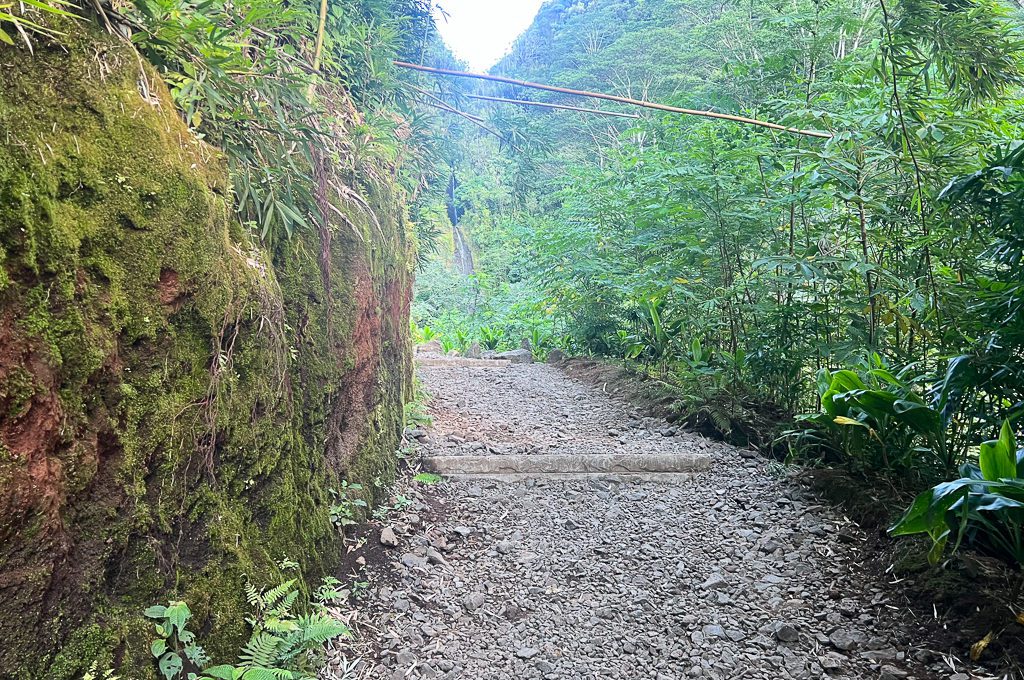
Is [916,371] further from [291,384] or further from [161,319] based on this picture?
[161,319]

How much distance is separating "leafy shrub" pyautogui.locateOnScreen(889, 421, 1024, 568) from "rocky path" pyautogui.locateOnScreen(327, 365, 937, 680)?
0.41m

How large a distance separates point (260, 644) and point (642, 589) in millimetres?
1638

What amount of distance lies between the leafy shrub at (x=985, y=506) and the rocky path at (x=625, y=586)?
0.41m

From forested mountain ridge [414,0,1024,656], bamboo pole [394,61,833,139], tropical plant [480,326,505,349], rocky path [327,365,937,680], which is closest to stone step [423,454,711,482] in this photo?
rocky path [327,365,937,680]

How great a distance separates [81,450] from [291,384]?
91cm

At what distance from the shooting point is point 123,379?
4.37ft

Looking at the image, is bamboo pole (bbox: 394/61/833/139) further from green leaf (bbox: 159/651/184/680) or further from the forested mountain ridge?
green leaf (bbox: 159/651/184/680)

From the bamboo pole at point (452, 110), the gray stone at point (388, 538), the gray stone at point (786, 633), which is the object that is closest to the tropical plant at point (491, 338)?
the bamboo pole at point (452, 110)

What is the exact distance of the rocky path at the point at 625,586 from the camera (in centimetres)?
208

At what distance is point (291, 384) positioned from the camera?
2.11 m

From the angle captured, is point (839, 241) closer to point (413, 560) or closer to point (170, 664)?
point (413, 560)

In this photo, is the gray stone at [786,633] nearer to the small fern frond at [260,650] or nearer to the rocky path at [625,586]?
the rocky path at [625,586]

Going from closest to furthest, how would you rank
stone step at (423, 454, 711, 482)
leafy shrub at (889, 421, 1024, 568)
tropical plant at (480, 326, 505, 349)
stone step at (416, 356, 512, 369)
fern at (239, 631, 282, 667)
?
fern at (239, 631, 282, 667) < leafy shrub at (889, 421, 1024, 568) < stone step at (423, 454, 711, 482) < stone step at (416, 356, 512, 369) < tropical plant at (480, 326, 505, 349)

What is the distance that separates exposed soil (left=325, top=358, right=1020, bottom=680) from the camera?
206 cm
